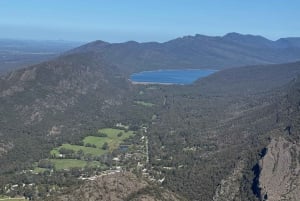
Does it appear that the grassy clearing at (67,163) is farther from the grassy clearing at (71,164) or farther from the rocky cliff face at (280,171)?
the rocky cliff face at (280,171)

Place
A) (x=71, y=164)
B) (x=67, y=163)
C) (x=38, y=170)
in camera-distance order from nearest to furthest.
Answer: (x=38, y=170) → (x=71, y=164) → (x=67, y=163)

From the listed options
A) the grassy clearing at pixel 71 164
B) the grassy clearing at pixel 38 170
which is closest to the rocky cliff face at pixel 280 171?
the grassy clearing at pixel 71 164

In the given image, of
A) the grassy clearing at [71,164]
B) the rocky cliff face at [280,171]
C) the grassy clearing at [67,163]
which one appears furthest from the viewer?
the grassy clearing at [71,164]

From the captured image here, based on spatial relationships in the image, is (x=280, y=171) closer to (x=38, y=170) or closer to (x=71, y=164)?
(x=71, y=164)

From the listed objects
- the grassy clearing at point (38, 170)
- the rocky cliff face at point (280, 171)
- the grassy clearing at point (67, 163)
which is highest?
the rocky cliff face at point (280, 171)

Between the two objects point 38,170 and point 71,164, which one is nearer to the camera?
point 38,170

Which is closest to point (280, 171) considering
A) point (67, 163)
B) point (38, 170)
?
point (67, 163)

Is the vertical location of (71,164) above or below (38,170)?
above

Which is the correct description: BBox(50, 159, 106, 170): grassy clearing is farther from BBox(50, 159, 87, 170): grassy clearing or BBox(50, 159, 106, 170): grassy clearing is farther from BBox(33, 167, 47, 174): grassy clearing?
BBox(33, 167, 47, 174): grassy clearing
